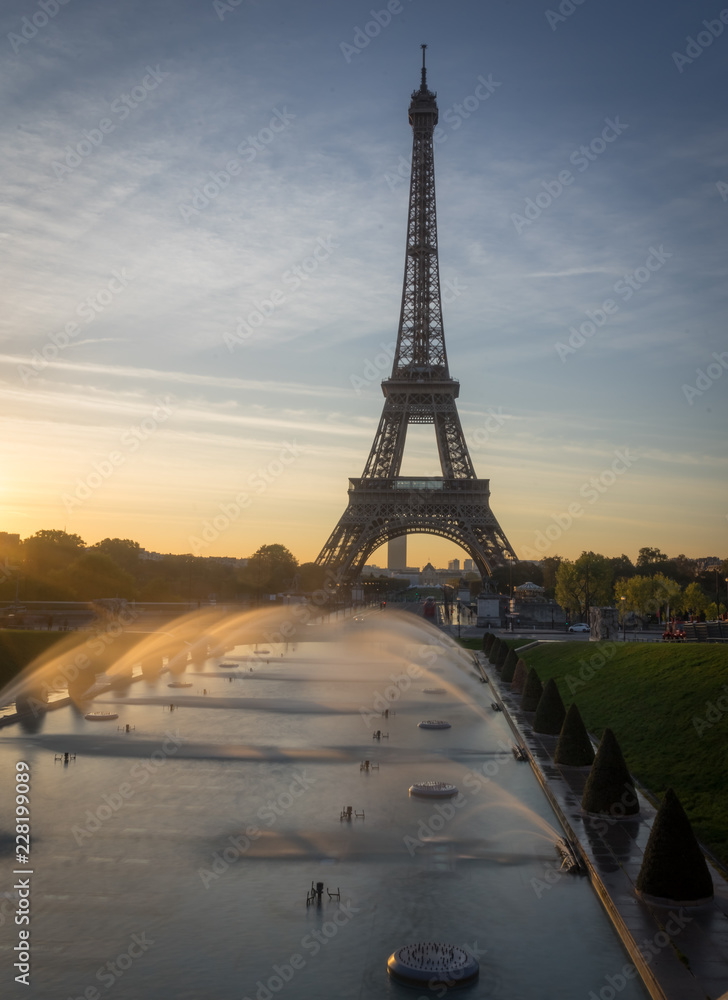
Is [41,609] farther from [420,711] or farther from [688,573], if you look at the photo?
[688,573]

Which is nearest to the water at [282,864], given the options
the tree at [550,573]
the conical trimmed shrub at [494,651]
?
the conical trimmed shrub at [494,651]

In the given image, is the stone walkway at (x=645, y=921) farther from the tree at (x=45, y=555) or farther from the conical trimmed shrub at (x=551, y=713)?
the tree at (x=45, y=555)

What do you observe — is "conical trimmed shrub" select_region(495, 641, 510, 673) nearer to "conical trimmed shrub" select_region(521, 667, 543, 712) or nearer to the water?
"conical trimmed shrub" select_region(521, 667, 543, 712)

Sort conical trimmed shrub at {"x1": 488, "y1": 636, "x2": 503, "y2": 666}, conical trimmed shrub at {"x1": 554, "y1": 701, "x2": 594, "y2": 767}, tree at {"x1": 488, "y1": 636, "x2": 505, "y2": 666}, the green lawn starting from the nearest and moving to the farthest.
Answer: the green lawn, conical trimmed shrub at {"x1": 554, "y1": 701, "x2": 594, "y2": 767}, tree at {"x1": 488, "y1": 636, "x2": 505, "y2": 666}, conical trimmed shrub at {"x1": 488, "y1": 636, "x2": 503, "y2": 666}

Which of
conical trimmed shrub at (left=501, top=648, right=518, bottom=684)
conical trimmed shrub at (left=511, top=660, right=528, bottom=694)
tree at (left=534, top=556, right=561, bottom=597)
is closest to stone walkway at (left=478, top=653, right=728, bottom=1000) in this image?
conical trimmed shrub at (left=511, top=660, right=528, bottom=694)

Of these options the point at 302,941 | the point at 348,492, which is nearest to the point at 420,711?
the point at 302,941
